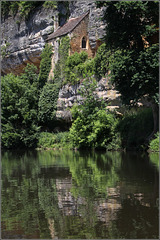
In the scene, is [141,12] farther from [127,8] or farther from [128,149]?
[128,149]

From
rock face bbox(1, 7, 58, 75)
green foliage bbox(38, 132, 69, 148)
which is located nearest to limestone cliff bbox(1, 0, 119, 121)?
rock face bbox(1, 7, 58, 75)

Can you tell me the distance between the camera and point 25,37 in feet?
143

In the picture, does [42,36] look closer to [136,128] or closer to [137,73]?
[136,128]

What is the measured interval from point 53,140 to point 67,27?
12787mm

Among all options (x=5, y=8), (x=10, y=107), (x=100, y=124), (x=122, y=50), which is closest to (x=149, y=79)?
(x=122, y=50)

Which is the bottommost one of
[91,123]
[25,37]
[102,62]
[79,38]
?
[91,123]

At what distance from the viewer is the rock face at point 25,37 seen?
40.6m

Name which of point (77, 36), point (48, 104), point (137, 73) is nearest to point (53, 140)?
point (48, 104)

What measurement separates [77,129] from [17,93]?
10.0 metres

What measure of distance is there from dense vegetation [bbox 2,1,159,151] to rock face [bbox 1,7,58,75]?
1.56 metres

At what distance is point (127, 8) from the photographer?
21828mm

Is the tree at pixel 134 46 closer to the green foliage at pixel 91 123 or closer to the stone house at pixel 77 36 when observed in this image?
the green foliage at pixel 91 123

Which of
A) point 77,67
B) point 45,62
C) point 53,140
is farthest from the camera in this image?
point 45,62

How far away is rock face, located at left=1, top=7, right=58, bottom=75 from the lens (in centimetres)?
4059
